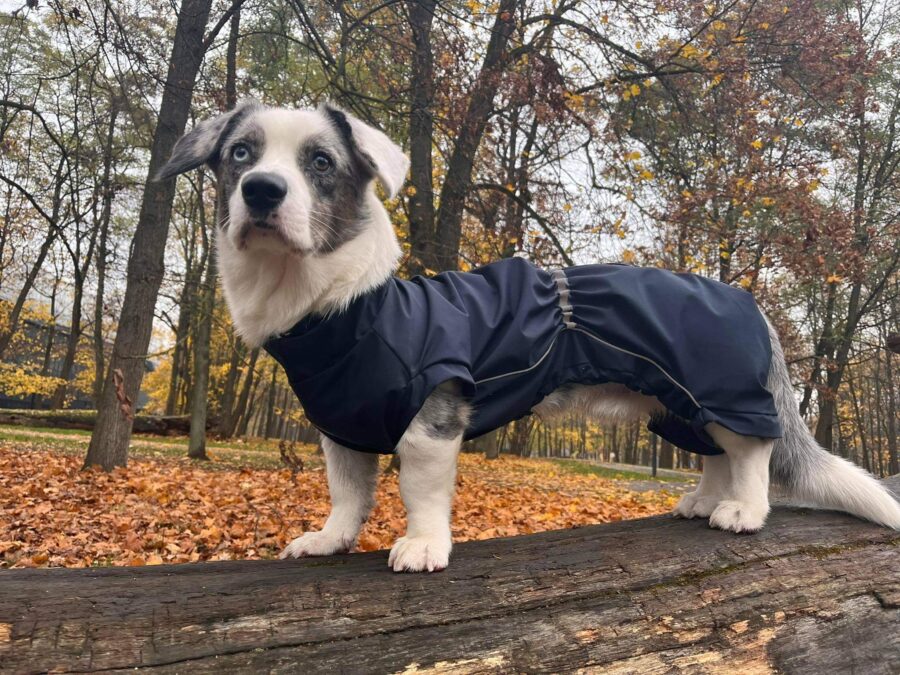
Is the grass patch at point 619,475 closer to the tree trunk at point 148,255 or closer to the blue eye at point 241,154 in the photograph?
the tree trunk at point 148,255

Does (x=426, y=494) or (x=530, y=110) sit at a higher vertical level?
(x=530, y=110)

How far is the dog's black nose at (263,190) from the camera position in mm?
2469

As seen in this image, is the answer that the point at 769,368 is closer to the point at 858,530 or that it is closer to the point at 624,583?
the point at 858,530

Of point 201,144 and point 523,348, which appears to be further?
point 201,144

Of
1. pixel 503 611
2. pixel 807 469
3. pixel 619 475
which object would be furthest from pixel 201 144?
pixel 619 475

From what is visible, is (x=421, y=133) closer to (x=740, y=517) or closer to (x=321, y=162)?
(x=321, y=162)

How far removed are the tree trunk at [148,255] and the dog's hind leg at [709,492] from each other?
757cm

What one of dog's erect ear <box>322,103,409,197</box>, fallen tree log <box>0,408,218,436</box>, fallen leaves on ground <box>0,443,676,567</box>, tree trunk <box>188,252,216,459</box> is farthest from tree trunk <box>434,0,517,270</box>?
fallen tree log <box>0,408,218,436</box>

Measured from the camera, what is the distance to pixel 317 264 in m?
2.69

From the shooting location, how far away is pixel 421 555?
2.54 meters

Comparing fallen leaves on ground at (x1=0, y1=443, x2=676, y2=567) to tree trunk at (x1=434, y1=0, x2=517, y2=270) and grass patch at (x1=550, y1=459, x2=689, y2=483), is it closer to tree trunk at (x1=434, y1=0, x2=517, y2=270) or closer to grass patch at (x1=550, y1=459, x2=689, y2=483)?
tree trunk at (x1=434, y1=0, x2=517, y2=270)

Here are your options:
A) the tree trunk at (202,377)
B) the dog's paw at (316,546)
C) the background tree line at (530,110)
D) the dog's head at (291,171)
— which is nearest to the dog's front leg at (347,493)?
the dog's paw at (316,546)

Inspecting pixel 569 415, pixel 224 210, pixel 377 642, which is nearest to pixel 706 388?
pixel 569 415

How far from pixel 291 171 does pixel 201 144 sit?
723 mm
